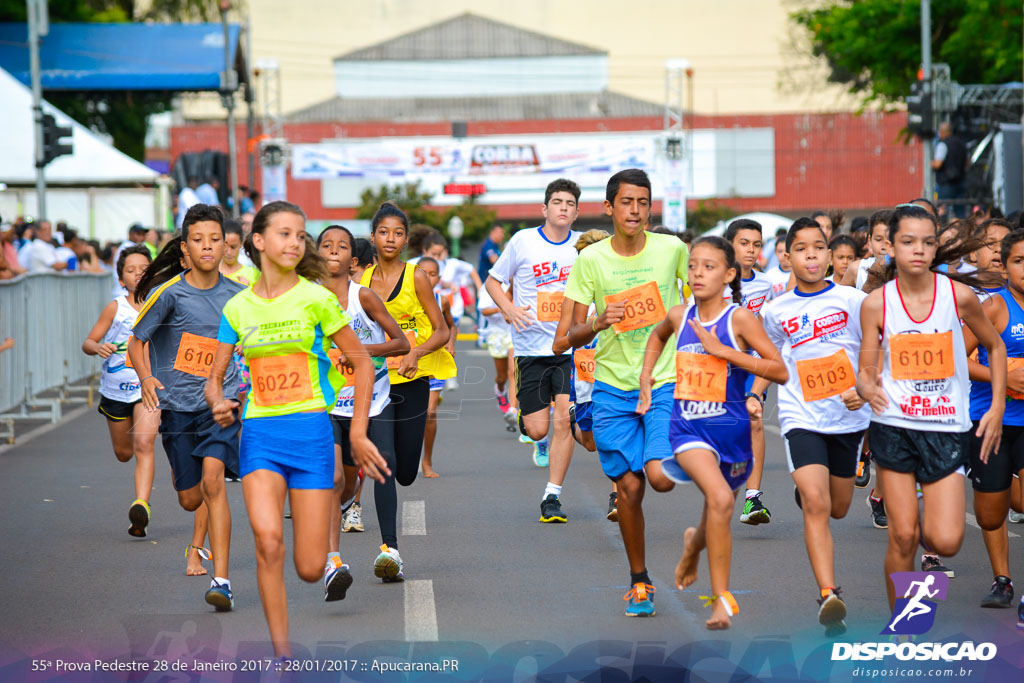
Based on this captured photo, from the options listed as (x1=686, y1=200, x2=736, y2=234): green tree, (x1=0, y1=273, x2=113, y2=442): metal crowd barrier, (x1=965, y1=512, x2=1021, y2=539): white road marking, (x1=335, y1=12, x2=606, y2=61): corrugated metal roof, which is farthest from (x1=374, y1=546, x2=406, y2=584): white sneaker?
(x1=335, y1=12, x2=606, y2=61): corrugated metal roof

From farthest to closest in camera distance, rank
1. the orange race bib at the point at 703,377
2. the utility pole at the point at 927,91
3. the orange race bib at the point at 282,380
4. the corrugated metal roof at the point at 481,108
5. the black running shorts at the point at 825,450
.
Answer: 1. the corrugated metal roof at the point at 481,108
2. the utility pole at the point at 927,91
3. the black running shorts at the point at 825,450
4. the orange race bib at the point at 703,377
5. the orange race bib at the point at 282,380

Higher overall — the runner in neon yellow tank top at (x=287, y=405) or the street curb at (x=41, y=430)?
the runner in neon yellow tank top at (x=287, y=405)

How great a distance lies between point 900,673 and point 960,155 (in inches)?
616

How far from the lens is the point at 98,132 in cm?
5653

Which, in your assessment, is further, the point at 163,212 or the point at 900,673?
the point at 163,212

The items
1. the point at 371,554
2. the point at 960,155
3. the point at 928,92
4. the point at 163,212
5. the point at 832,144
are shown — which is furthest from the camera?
the point at 832,144

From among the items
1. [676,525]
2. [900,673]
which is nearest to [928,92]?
[676,525]

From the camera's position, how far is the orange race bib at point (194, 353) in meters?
7.14

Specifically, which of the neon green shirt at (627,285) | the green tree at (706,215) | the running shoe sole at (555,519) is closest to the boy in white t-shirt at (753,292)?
the running shoe sole at (555,519)

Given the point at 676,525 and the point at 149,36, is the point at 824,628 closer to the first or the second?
the point at 676,525

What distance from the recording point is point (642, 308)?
21.8 ft

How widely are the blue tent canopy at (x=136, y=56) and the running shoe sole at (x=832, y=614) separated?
33.2m

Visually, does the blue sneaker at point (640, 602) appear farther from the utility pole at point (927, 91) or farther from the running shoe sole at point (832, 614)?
the utility pole at point (927, 91)

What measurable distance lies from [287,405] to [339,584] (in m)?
1.30
